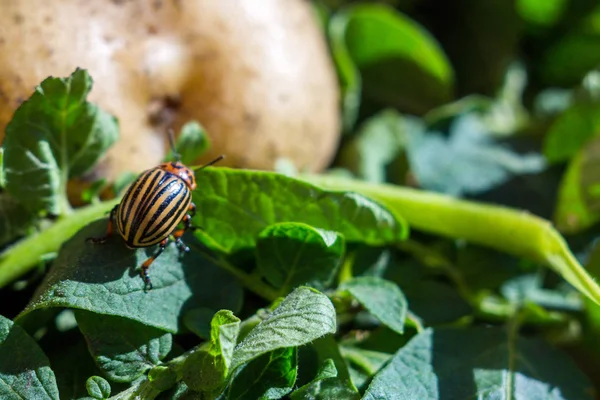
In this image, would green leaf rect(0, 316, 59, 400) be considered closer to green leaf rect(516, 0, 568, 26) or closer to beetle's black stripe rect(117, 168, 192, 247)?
beetle's black stripe rect(117, 168, 192, 247)

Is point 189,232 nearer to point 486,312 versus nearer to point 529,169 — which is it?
point 486,312

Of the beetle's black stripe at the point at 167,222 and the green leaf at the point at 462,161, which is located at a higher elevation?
the beetle's black stripe at the point at 167,222

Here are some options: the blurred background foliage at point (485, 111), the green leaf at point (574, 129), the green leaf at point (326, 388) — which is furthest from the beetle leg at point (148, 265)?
the green leaf at point (574, 129)

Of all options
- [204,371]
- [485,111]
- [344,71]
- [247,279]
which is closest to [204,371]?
[204,371]

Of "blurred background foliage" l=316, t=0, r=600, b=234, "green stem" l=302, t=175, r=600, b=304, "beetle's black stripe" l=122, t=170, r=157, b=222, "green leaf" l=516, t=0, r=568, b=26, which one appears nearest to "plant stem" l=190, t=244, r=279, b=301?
"beetle's black stripe" l=122, t=170, r=157, b=222

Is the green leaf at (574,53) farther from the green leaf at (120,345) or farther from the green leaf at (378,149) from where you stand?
the green leaf at (120,345)

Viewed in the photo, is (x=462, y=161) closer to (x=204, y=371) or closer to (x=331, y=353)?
(x=331, y=353)

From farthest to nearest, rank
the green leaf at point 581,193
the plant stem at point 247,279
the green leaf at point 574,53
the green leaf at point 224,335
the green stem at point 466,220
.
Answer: the green leaf at point 574,53, the green leaf at point 581,193, the green stem at point 466,220, the plant stem at point 247,279, the green leaf at point 224,335
